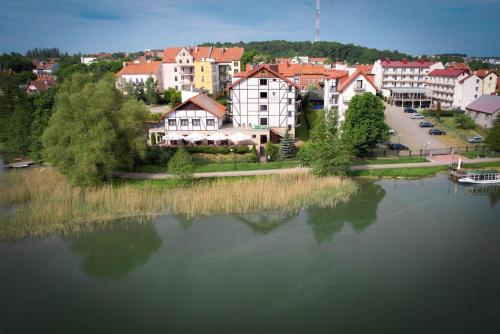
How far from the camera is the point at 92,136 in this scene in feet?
77.9

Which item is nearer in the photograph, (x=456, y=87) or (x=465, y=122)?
(x=465, y=122)

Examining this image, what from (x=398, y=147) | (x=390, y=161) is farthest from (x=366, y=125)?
(x=398, y=147)

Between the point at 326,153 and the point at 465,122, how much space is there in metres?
22.3

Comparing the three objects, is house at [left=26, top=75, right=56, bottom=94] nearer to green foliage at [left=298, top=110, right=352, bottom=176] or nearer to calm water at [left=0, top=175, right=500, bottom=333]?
green foliage at [left=298, top=110, right=352, bottom=176]

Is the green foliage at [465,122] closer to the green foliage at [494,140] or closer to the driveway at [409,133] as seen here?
the driveway at [409,133]

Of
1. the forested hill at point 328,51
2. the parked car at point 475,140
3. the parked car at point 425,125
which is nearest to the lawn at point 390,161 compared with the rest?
Result: the parked car at point 475,140

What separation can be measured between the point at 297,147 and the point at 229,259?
16.9 m

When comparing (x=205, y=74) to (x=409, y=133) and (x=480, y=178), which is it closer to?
(x=409, y=133)

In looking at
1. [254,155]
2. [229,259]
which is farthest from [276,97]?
[229,259]

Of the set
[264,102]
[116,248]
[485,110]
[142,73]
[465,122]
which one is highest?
[142,73]

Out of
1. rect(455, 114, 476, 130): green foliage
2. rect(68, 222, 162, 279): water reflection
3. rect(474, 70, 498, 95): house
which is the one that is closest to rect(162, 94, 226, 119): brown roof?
rect(68, 222, 162, 279): water reflection

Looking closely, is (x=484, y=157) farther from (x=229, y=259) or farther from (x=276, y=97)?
(x=229, y=259)

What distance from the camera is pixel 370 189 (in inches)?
1023

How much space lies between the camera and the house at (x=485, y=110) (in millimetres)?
38938
